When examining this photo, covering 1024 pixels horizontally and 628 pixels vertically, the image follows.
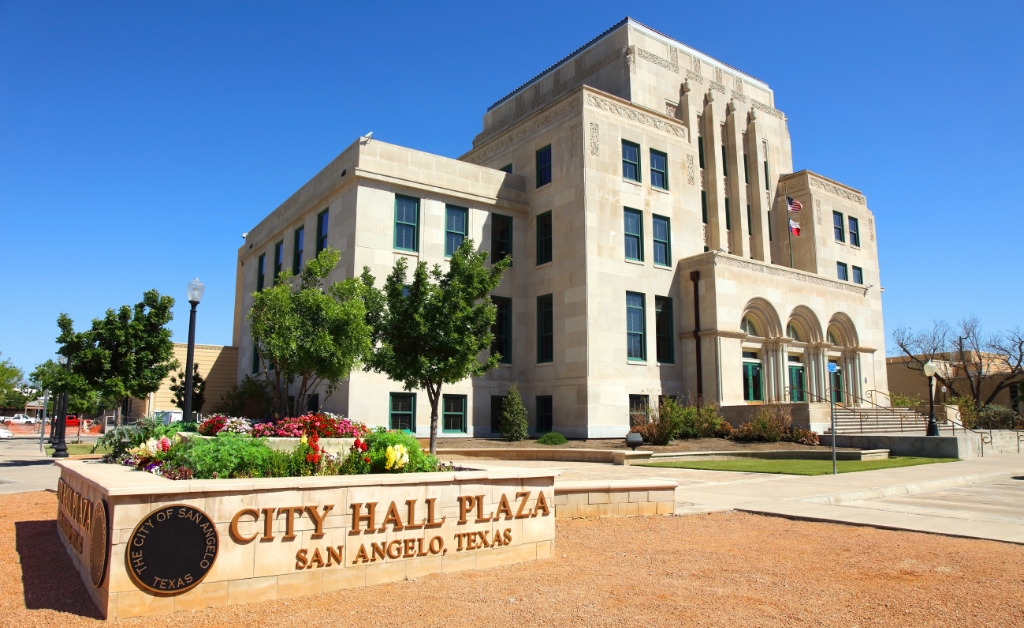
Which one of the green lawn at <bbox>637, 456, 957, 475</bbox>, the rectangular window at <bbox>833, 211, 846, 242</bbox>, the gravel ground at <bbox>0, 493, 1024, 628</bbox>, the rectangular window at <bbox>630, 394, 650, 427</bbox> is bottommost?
the gravel ground at <bbox>0, 493, 1024, 628</bbox>

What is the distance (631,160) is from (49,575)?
28932 millimetres

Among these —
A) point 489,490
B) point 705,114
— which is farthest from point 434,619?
point 705,114

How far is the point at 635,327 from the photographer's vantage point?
31.0m

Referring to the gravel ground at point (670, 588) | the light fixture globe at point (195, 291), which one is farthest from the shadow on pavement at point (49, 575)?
the light fixture globe at point (195, 291)

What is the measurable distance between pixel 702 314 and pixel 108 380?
2329 cm

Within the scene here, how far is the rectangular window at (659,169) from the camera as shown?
33281mm

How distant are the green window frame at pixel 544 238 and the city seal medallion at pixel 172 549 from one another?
2662cm

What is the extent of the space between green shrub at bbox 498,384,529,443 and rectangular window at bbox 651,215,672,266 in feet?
30.8

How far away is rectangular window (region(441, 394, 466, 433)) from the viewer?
2903 centimetres

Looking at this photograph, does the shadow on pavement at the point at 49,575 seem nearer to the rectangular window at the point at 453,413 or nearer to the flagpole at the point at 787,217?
the rectangular window at the point at 453,413

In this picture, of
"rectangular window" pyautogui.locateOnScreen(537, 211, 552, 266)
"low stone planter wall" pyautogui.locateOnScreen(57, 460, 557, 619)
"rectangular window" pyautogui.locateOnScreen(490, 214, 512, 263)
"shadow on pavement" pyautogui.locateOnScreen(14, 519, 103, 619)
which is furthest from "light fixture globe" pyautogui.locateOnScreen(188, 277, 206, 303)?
"rectangular window" pyautogui.locateOnScreen(537, 211, 552, 266)

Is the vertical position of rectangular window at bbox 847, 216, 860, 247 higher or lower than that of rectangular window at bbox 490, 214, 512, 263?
higher

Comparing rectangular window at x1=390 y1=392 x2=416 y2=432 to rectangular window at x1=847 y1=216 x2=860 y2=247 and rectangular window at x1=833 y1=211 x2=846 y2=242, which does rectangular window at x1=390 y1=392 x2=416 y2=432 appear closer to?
rectangular window at x1=833 y1=211 x2=846 y2=242

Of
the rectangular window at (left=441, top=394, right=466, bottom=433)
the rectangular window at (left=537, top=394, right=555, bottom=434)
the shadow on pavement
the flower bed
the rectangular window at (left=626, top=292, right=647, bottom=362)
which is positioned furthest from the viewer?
the rectangular window at (left=626, top=292, right=647, bottom=362)
